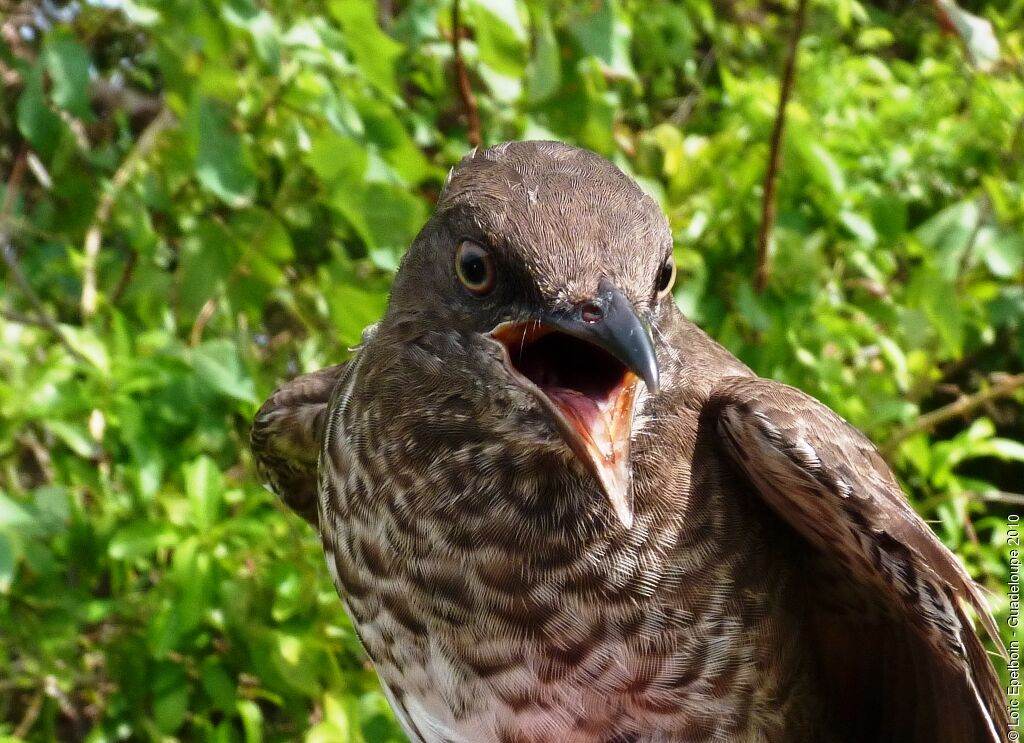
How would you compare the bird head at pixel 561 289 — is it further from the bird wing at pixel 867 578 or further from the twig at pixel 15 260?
the twig at pixel 15 260

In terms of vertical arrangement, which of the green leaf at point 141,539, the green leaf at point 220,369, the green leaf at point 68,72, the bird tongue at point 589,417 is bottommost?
the green leaf at point 141,539

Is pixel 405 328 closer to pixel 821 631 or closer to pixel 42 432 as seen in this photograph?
pixel 821 631

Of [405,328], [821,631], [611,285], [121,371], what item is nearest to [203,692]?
[121,371]

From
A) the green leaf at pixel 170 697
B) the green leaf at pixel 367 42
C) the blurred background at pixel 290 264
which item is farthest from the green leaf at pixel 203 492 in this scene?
the green leaf at pixel 367 42

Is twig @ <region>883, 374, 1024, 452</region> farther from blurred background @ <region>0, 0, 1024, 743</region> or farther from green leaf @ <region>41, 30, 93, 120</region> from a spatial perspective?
Answer: green leaf @ <region>41, 30, 93, 120</region>

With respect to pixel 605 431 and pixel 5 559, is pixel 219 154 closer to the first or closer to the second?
pixel 5 559

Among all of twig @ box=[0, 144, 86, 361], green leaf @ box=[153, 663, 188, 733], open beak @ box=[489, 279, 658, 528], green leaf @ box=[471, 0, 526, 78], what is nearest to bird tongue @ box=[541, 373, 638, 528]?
open beak @ box=[489, 279, 658, 528]
